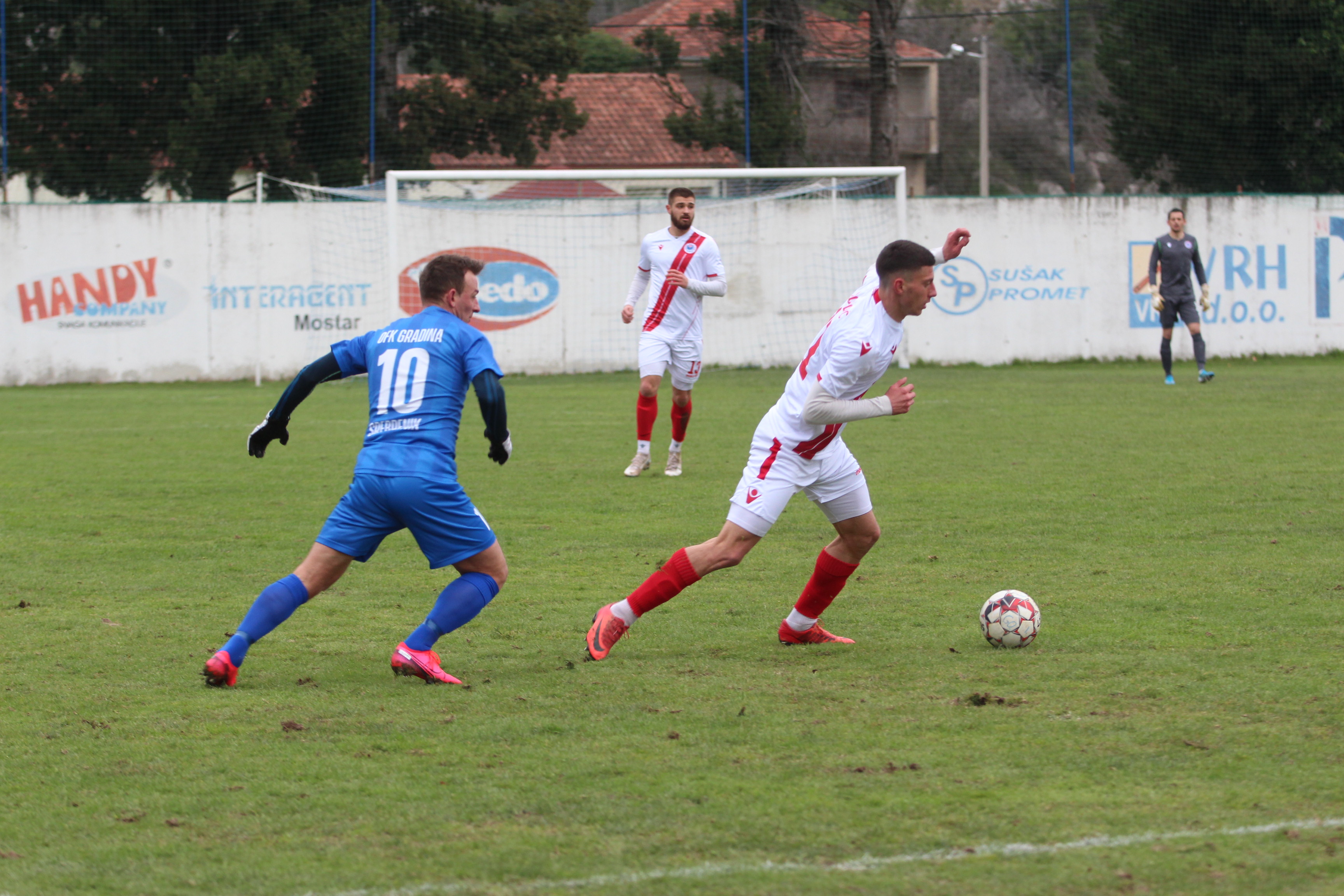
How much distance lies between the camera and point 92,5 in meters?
22.9

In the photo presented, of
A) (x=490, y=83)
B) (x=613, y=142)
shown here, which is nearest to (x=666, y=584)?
(x=490, y=83)

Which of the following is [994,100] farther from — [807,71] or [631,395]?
[631,395]

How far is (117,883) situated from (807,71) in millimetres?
24072

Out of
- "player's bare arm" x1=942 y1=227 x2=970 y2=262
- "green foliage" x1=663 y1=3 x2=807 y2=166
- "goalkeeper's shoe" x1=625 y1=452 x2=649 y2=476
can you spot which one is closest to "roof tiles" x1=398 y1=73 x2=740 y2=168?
"green foliage" x1=663 y1=3 x2=807 y2=166

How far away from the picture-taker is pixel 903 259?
16.8 ft

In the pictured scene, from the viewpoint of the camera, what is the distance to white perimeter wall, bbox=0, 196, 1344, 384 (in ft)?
66.1

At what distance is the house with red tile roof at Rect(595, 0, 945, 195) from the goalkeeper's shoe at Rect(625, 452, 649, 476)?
15039mm

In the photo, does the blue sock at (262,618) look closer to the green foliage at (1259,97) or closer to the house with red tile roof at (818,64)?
the house with red tile roof at (818,64)

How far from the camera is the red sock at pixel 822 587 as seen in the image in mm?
5426

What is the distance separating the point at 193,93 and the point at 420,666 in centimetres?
2033

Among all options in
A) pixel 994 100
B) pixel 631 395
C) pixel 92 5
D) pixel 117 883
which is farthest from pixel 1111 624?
pixel 994 100

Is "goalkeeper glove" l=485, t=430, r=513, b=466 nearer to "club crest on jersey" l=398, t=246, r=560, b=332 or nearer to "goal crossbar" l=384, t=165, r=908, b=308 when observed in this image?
"goal crossbar" l=384, t=165, r=908, b=308

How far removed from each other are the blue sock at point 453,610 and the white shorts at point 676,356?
228 inches

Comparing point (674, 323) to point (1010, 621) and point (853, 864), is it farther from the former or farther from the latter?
point (853, 864)
